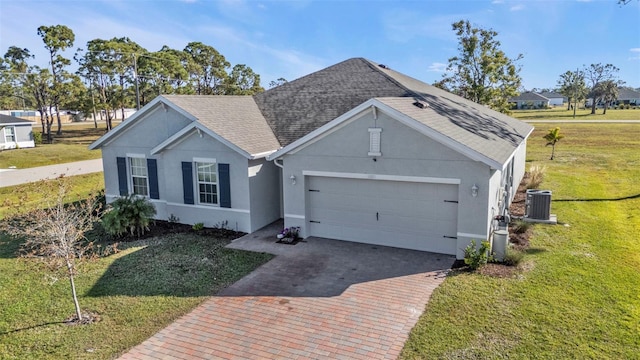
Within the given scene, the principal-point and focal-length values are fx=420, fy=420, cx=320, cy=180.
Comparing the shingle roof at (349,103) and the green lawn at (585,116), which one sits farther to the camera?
the green lawn at (585,116)

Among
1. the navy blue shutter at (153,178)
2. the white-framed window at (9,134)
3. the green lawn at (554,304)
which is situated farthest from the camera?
the white-framed window at (9,134)

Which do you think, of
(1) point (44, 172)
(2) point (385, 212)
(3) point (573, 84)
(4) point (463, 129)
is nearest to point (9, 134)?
(1) point (44, 172)

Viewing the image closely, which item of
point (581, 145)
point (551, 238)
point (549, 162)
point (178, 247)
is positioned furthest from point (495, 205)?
point (581, 145)

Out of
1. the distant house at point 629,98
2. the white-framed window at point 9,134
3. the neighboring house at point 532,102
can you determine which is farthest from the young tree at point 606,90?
the white-framed window at point 9,134

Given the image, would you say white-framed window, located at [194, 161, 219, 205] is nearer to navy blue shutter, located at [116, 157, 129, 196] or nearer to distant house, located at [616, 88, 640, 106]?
navy blue shutter, located at [116, 157, 129, 196]

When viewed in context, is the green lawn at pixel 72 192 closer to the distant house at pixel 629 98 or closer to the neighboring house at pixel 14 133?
the neighboring house at pixel 14 133

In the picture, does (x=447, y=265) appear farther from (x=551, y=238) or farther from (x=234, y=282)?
(x=234, y=282)

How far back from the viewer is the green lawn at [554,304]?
7.18 metres

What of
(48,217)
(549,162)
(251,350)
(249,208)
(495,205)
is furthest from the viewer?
(549,162)

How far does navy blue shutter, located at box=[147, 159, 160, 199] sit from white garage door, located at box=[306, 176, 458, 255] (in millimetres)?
6438

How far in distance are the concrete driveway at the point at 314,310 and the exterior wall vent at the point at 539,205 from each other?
554 cm

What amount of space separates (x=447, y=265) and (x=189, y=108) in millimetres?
10322

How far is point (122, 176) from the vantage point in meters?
16.9

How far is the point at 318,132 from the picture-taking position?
1245cm
